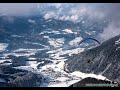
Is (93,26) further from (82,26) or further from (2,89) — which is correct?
(2,89)

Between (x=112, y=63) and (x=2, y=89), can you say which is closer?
(x=2, y=89)

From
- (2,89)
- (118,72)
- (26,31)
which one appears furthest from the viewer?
(118,72)

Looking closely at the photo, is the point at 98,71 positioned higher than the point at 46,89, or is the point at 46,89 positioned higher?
the point at 98,71

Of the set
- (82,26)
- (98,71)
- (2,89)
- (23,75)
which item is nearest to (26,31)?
(82,26)

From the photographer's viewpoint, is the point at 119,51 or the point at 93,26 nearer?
the point at 93,26

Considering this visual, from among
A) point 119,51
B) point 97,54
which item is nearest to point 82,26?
point 119,51

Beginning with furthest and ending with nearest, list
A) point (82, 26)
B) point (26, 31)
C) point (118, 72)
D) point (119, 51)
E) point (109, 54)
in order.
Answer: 1. point (109, 54)
2. point (119, 51)
3. point (118, 72)
4. point (26, 31)
5. point (82, 26)

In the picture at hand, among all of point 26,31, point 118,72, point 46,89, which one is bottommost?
point 46,89

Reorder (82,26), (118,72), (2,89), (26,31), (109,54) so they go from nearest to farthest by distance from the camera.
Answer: (2,89)
(82,26)
(26,31)
(118,72)
(109,54)

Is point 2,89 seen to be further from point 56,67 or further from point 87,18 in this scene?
point 56,67
